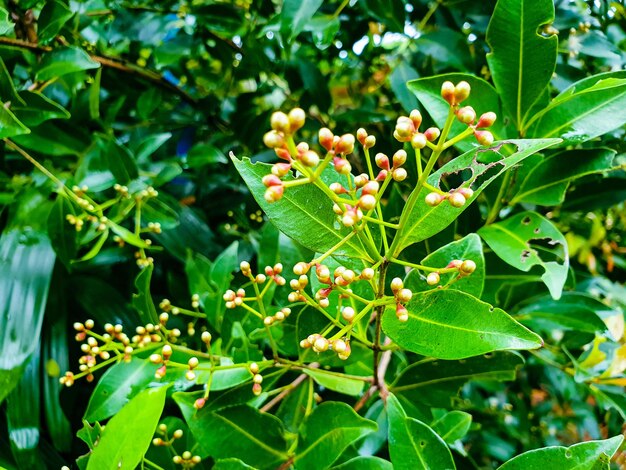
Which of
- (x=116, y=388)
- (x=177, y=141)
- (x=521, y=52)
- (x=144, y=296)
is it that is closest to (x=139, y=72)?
(x=177, y=141)

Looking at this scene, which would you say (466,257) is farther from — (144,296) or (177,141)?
(177,141)

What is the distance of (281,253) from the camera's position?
69 cm

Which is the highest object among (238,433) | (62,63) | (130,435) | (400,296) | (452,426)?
(62,63)

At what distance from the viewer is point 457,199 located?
389 mm

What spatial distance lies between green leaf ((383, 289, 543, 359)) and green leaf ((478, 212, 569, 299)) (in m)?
0.16

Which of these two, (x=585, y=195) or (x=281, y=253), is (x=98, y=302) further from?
(x=585, y=195)

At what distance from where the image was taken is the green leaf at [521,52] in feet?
1.96

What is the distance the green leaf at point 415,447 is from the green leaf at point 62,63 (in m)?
0.67

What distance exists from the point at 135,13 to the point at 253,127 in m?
0.33

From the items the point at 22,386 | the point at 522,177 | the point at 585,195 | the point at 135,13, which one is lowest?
the point at 22,386

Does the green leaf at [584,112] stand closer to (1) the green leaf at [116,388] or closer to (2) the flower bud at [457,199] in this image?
(2) the flower bud at [457,199]

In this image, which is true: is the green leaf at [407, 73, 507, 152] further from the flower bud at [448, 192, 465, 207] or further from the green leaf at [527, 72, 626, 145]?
the flower bud at [448, 192, 465, 207]

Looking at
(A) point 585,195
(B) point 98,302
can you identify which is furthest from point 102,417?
(A) point 585,195

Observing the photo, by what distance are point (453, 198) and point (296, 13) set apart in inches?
21.1
